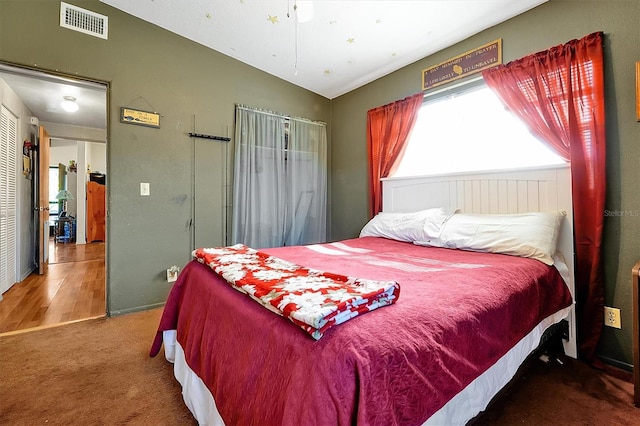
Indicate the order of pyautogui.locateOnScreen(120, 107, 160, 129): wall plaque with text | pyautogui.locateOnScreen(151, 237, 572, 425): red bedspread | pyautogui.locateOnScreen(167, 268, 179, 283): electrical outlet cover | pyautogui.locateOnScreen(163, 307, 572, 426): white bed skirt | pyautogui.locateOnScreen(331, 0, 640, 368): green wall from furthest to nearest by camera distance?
1. pyautogui.locateOnScreen(167, 268, 179, 283): electrical outlet cover
2. pyautogui.locateOnScreen(120, 107, 160, 129): wall plaque with text
3. pyautogui.locateOnScreen(331, 0, 640, 368): green wall
4. pyautogui.locateOnScreen(163, 307, 572, 426): white bed skirt
5. pyautogui.locateOnScreen(151, 237, 572, 425): red bedspread

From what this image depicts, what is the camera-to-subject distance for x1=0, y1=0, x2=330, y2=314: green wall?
7.41 feet

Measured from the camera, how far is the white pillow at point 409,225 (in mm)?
2328

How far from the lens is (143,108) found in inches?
105

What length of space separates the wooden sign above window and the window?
13 centimetres

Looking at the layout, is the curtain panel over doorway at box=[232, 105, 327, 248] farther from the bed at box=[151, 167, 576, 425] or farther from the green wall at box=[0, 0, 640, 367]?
the bed at box=[151, 167, 576, 425]

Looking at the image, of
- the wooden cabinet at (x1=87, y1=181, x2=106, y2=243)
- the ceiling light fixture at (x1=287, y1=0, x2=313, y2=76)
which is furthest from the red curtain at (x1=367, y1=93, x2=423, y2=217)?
the wooden cabinet at (x1=87, y1=181, x2=106, y2=243)

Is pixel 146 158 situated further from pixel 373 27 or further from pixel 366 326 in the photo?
pixel 366 326

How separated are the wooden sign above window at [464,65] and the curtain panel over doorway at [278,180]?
1.50 m

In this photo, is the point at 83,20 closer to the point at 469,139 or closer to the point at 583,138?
the point at 469,139

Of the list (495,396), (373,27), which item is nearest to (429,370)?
(495,396)

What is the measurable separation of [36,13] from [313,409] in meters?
3.31

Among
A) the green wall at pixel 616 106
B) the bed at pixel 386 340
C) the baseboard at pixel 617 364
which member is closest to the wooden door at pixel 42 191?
the bed at pixel 386 340

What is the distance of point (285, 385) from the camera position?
74 cm

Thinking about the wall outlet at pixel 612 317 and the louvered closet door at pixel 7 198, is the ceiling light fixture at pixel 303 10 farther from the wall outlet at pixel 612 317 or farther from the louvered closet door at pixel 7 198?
the louvered closet door at pixel 7 198
